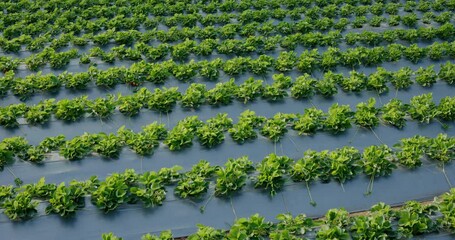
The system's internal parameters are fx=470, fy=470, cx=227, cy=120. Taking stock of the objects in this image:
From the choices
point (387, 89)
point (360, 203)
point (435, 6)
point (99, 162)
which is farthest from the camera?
point (435, 6)

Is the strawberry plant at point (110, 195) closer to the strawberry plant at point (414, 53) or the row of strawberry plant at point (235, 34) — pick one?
the row of strawberry plant at point (235, 34)

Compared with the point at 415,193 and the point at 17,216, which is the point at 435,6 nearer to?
the point at 415,193

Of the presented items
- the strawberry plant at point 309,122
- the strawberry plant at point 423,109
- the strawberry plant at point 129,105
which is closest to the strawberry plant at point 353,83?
the strawberry plant at point 423,109

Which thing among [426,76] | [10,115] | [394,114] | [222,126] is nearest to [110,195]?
[222,126]

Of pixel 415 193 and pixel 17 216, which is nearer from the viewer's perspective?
pixel 17 216

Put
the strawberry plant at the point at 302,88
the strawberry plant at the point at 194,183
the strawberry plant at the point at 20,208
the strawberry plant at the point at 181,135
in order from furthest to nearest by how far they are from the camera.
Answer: the strawberry plant at the point at 302,88 → the strawberry plant at the point at 181,135 → the strawberry plant at the point at 194,183 → the strawberry plant at the point at 20,208

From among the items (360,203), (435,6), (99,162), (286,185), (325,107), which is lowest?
(360,203)

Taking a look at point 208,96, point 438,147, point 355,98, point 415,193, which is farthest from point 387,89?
Answer: point 208,96

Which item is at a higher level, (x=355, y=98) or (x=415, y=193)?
(x=355, y=98)
